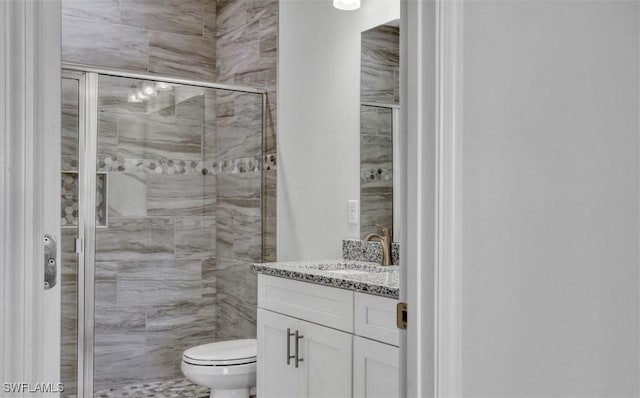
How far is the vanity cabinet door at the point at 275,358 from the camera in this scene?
9.11ft

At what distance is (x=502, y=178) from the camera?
1507mm

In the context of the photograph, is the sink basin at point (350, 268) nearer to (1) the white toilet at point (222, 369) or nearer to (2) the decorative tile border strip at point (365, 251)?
(2) the decorative tile border strip at point (365, 251)

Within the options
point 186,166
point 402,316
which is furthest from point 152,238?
point 402,316

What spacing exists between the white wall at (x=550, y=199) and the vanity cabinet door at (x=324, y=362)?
3.12 ft

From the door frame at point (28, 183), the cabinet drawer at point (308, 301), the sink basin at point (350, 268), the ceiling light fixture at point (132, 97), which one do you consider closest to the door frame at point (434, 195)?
the door frame at point (28, 183)

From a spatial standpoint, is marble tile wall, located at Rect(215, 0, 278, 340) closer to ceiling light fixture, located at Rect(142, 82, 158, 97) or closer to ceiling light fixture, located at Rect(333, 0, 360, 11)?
ceiling light fixture, located at Rect(142, 82, 158, 97)

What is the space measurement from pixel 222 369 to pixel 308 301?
0.68m

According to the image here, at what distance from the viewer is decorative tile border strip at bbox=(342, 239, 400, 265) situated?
3029mm

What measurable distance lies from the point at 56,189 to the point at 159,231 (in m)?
2.77

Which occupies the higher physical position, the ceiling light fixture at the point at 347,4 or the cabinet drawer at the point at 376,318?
the ceiling light fixture at the point at 347,4

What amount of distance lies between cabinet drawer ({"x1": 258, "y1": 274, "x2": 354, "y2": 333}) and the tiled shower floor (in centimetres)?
114

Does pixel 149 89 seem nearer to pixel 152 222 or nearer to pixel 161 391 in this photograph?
pixel 152 222

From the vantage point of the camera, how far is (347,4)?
3172mm

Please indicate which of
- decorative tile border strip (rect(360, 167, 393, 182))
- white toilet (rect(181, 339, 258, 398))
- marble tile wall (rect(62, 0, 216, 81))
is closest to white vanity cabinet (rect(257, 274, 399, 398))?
white toilet (rect(181, 339, 258, 398))
